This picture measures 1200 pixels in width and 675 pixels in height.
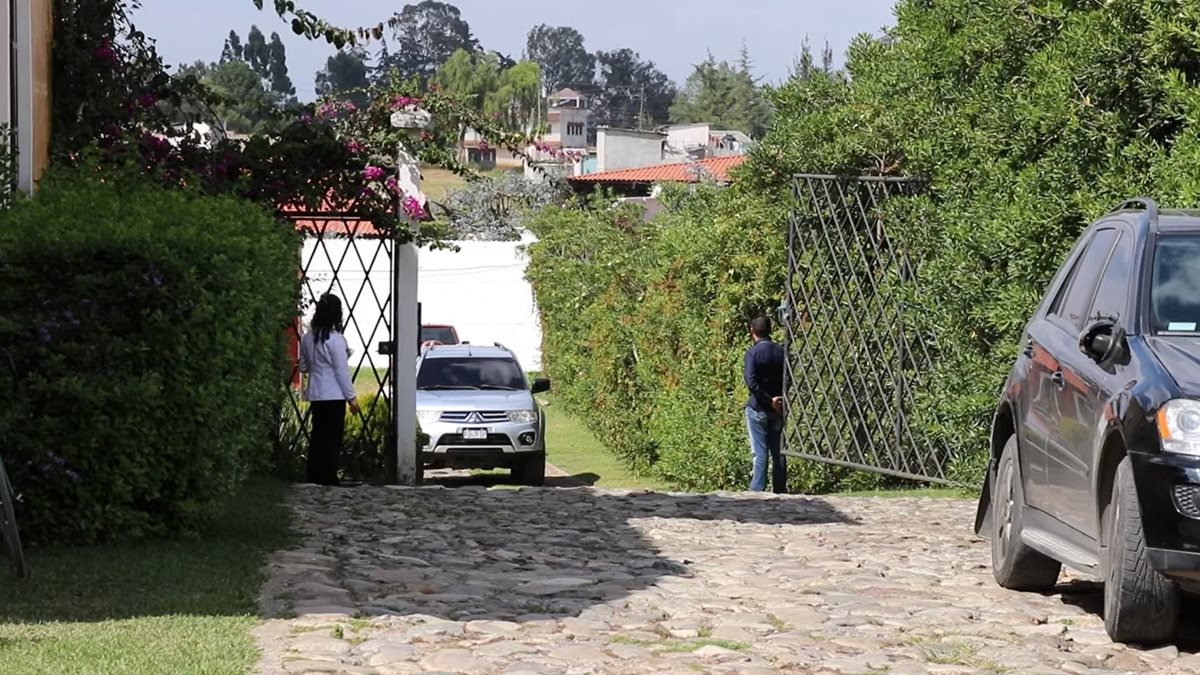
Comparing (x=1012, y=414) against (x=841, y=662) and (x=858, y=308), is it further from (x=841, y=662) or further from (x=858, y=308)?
(x=858, y=308)

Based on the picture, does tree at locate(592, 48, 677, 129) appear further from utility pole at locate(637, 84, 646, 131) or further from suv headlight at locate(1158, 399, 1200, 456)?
suv headlight at locate(1158, 399, 1200, 456)

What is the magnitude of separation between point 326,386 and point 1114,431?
943 centimetres

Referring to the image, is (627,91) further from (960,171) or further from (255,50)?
(960,171)

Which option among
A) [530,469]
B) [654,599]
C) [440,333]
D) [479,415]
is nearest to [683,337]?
[479,415]

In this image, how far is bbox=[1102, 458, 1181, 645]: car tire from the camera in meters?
7.64

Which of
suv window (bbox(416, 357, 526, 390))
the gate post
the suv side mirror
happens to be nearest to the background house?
the gate post

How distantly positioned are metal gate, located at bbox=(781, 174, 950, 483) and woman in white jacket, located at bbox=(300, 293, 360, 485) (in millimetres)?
4360

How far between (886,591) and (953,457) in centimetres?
684

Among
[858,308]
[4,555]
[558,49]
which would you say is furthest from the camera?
[558,49]

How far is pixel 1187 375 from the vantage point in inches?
299

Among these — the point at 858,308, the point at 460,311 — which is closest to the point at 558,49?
the point at 460,311

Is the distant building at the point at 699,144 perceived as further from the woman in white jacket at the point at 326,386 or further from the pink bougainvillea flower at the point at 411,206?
the woman in white jacket at the point at 326,386

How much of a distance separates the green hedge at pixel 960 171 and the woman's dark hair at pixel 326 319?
15.7 ft

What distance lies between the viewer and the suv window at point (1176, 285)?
835 centimetres
